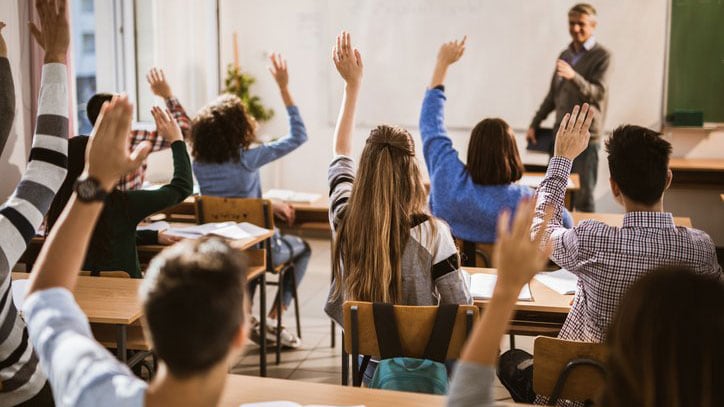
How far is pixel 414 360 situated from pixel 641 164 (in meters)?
0.83

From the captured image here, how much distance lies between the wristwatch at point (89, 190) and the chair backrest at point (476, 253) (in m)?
2.42

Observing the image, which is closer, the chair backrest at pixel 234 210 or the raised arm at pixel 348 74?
the raised arm at pixel 348 74

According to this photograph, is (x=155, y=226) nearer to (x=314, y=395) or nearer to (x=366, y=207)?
(x=366, y=207)

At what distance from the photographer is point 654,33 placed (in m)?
6.37

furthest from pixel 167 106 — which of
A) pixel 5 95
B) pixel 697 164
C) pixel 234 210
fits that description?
pixel 697 164

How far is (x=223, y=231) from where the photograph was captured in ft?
12.0

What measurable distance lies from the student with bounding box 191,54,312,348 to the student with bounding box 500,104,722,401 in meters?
2.08

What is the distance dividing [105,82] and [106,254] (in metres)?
3.26

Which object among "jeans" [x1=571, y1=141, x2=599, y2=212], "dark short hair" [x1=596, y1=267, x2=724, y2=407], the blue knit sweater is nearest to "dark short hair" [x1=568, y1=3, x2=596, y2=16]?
"jeans" [x1=571, y1=141, x2=599, y2=212]

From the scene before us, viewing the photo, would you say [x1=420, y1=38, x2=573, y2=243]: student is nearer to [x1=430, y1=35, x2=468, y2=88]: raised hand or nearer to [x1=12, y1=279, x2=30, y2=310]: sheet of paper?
[x1=430, y1=35, x2=468, y2=88]: raised hand

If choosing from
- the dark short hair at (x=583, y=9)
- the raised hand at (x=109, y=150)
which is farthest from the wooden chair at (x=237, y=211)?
the dark short hair at (x=583, y=9)

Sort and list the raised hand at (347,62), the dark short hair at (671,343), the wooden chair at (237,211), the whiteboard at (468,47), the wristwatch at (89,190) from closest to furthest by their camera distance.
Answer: the dark short hair at (671,343) < the wristwatch at (89,190) < the raised hand at (347,62) < the wooden chair at (237,211) < the whiteboard at (468,47)

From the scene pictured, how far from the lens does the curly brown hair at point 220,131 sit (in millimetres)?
4102

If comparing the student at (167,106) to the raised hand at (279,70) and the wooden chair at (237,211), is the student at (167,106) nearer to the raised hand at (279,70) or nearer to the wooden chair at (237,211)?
the wooden chair at (237,211)
